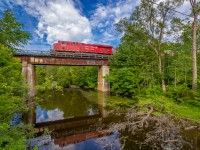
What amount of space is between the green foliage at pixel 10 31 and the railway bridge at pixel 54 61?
8.53m

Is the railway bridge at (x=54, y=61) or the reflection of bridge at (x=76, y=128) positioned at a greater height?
the railway bridge at (x=54, y=61)

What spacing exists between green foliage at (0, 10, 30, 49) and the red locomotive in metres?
13.7

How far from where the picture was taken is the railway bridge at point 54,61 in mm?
22672

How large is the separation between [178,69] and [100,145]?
43.1 ft

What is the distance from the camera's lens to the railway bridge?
22.7m

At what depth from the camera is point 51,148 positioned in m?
8.19

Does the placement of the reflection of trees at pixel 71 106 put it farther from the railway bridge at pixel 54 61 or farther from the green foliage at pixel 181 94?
the green foliage at pixel 181 94

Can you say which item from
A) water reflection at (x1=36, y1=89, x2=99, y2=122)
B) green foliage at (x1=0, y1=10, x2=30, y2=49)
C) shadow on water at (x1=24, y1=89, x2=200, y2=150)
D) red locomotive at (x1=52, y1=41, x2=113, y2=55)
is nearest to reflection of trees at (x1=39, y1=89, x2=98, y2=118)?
water reflection at (x1=36, y1=89, x2=99, y2=122)

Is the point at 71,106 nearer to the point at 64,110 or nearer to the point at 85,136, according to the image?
the point at 64,110

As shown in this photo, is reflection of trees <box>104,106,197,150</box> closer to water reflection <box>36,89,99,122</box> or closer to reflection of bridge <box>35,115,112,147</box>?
reflection of bridge <box>35,115,112,147</box>

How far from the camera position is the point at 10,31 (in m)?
13.0

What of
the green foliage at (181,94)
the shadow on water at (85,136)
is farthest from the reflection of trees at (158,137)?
the green foliage at (181,94)

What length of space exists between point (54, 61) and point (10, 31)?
39.0ft

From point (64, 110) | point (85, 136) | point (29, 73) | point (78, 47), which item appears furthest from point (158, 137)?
point (78, 47)
